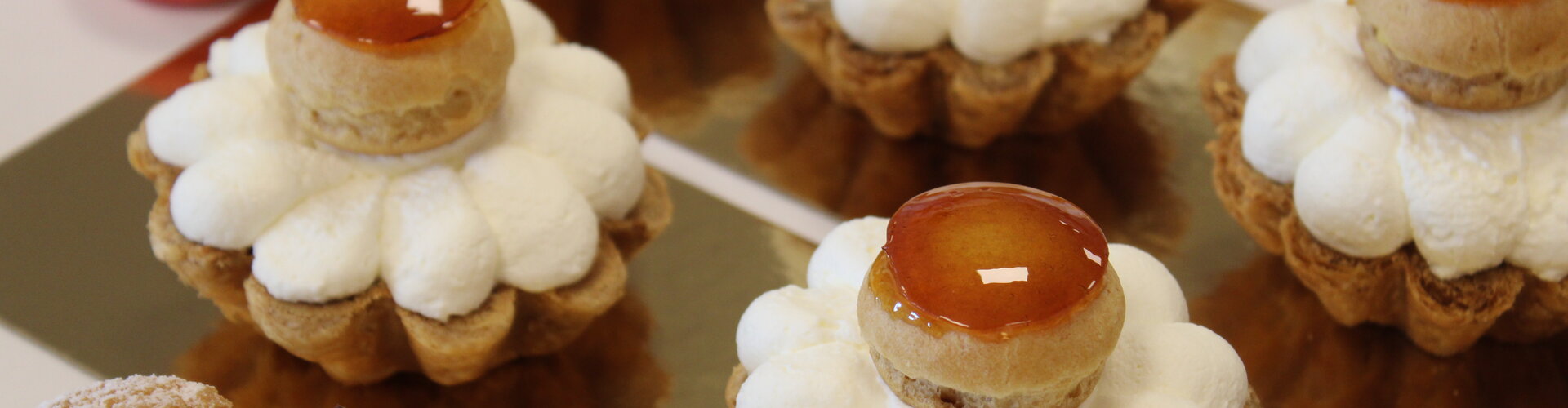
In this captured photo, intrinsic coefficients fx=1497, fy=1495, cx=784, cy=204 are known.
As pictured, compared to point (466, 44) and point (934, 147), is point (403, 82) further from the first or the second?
point (934, 147)

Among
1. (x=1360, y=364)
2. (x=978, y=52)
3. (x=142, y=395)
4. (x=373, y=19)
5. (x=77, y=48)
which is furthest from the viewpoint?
(x=77, y=48)

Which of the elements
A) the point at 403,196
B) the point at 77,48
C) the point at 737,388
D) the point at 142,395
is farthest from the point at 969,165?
the point at 77,48

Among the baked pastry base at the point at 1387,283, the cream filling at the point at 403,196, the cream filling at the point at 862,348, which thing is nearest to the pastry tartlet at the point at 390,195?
the cream filling at the point at 403,196

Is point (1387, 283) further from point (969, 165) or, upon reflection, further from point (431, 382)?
point (431, 382)

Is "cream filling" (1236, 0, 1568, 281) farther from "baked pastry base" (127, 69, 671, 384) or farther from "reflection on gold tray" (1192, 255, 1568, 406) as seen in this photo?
"baked pastry base" (127, 69, 671, 384)

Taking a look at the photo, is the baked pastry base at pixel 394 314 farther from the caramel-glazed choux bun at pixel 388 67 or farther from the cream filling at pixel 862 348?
the cream filling at pixel 862 348

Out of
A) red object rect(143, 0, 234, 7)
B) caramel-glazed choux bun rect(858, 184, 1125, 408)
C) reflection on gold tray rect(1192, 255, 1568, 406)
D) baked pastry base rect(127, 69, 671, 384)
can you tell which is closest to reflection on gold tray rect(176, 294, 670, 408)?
baked pastry base rect(127, 69, 671, 384)
